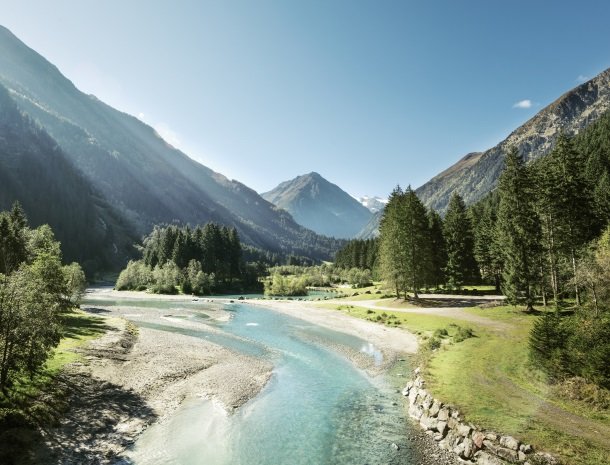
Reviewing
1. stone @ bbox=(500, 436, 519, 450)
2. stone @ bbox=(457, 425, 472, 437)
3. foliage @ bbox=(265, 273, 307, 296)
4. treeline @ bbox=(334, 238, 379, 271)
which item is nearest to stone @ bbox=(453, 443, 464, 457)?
stone @ bbox=(457, 425, 472, 437)

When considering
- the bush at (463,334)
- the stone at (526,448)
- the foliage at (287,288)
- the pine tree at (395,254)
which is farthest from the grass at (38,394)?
the foliage at (287,288)

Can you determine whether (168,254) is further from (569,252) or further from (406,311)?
(569,252)

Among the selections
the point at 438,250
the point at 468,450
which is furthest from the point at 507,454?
the point at 438,250

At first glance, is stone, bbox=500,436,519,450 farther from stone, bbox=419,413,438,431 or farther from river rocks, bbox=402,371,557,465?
stone, bbox=419,413,438,431

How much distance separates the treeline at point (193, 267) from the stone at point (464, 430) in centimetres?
10839

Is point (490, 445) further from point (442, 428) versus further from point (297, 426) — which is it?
point (297, 426)

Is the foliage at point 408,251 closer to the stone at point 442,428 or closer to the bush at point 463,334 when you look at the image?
the bush at point 463,334

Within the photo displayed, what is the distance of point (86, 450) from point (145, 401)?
683 centimetres

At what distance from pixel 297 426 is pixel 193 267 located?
107m

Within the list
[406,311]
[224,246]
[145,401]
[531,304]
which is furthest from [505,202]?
[224,246]

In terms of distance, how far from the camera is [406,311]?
61344 millimetres

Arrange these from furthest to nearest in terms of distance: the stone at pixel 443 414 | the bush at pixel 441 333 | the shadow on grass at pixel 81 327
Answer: the bush at pixel 441 333, the shadow on grass at pixel 81 327, the stone at pixel 443 414

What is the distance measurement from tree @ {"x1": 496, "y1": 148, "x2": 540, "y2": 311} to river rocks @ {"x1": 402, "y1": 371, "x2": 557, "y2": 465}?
108ft

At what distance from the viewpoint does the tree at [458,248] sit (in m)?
81.4
